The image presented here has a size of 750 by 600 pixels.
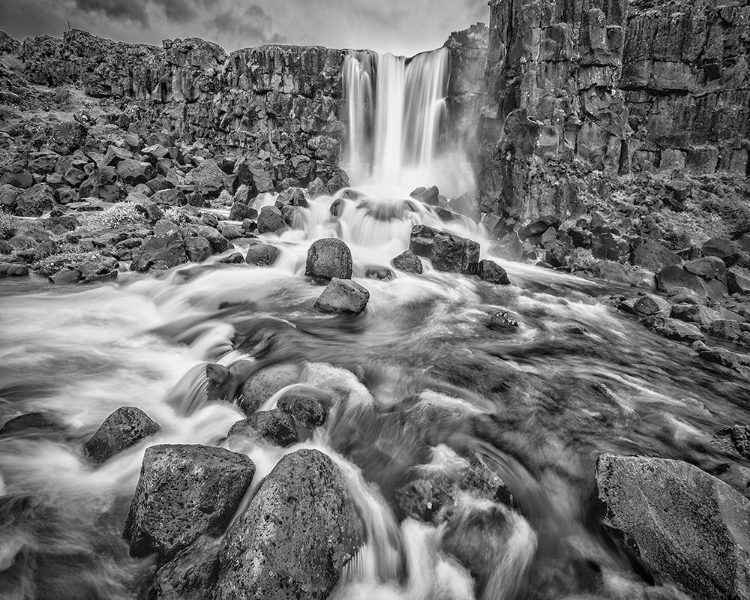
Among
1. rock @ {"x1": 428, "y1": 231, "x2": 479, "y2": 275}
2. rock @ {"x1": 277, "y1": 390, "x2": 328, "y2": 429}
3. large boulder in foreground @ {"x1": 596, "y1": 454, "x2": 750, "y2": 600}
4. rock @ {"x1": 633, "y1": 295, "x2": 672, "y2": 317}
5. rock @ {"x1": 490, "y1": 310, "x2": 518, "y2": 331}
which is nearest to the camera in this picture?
large boulder in foreground @ {"x1": 596, "y1": 454, "x2": 750, "y2": 600}

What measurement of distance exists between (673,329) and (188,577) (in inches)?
456

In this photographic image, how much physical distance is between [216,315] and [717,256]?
715 inches

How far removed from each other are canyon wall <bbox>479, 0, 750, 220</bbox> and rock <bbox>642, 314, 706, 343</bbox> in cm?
791

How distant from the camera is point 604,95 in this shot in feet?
62.5

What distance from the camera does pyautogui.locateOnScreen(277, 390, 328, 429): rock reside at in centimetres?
532

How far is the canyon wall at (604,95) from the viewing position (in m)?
17.9

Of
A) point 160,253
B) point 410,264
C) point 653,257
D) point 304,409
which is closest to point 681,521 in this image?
point 304,409

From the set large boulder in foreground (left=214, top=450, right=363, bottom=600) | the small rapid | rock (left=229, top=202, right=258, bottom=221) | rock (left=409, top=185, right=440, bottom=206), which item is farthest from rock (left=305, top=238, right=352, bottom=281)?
rock (left=409, top=185, right=440, bottom=206)

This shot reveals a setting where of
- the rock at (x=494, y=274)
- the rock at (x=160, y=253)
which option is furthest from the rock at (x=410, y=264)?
the rock at (x=160, y=253)

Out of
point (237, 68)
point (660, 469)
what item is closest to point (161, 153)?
point (237, 68)

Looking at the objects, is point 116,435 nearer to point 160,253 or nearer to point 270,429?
point 270,429

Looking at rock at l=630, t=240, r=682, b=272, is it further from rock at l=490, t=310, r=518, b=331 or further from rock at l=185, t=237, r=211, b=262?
rock at l=185, t=237, r=211, b=262

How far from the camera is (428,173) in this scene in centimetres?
2433

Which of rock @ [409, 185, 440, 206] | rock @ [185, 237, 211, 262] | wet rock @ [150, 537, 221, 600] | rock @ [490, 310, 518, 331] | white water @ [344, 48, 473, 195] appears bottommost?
rock @ [490, 310, 518, 331]
